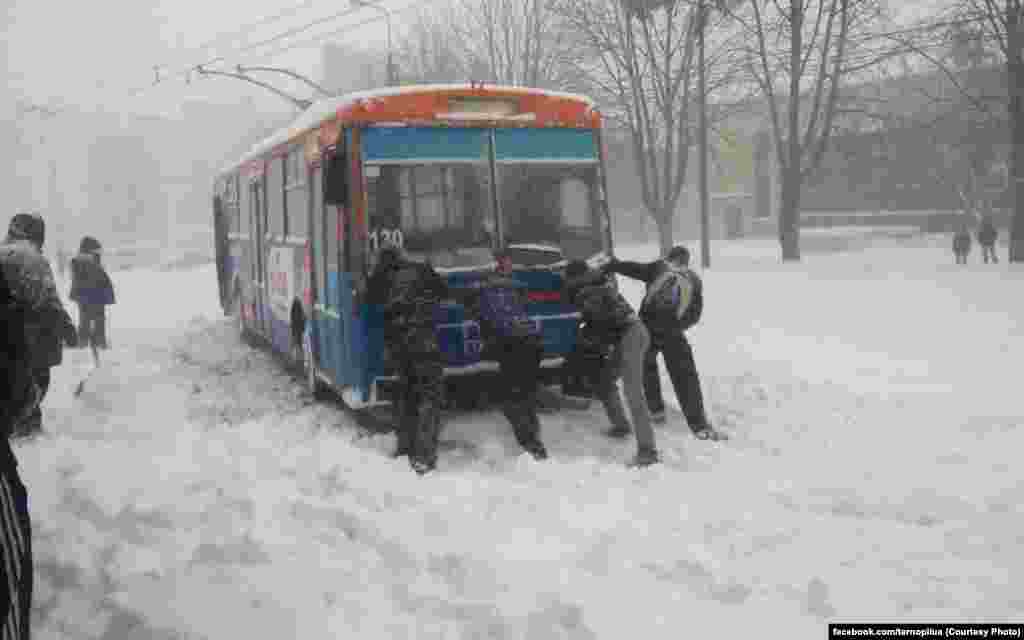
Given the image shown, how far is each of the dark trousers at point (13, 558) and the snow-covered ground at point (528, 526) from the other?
2.65ft

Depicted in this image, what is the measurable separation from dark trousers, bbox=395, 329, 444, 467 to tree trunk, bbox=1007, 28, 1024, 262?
2272 cm

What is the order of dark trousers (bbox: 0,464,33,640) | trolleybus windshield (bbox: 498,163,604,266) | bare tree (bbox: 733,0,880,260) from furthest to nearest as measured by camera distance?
bare tree (bbox: 733,0,880,260) → trolleybus windshield (bbox: 498,163,604,266) → dark trousers (bbox: 0,464,33,640)

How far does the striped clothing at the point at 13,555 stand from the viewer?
9.55 ft

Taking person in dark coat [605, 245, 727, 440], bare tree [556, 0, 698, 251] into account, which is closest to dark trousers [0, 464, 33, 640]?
person in dark coat [605, 245, 727, 440]

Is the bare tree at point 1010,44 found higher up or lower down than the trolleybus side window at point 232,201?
higher up

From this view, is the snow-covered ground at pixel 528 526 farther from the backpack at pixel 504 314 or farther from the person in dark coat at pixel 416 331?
the backpack at pixel 504 314

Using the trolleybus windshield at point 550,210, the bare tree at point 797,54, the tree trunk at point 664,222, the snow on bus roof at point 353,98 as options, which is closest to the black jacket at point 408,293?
the trolleybus windshield at point 550,210

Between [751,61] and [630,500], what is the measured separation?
26.5m

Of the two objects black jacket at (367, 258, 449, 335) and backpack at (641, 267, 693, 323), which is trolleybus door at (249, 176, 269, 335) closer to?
black jacket at (367, 258, 449, 335)

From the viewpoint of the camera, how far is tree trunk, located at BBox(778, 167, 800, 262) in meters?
29.8

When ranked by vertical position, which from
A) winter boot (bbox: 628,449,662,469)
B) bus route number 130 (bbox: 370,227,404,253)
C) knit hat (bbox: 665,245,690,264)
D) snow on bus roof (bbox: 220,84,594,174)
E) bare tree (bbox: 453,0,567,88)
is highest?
bare tree (bbox: 453,0,567,88)

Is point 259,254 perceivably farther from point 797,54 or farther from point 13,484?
point 797,54

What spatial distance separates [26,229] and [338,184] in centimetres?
280

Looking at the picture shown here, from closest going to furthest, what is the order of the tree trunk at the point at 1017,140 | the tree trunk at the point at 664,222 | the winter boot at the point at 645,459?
the winter boot at the point at 645,459
the tree trunk at the point at 1017,140
the tree trunk at the point at 664,222
